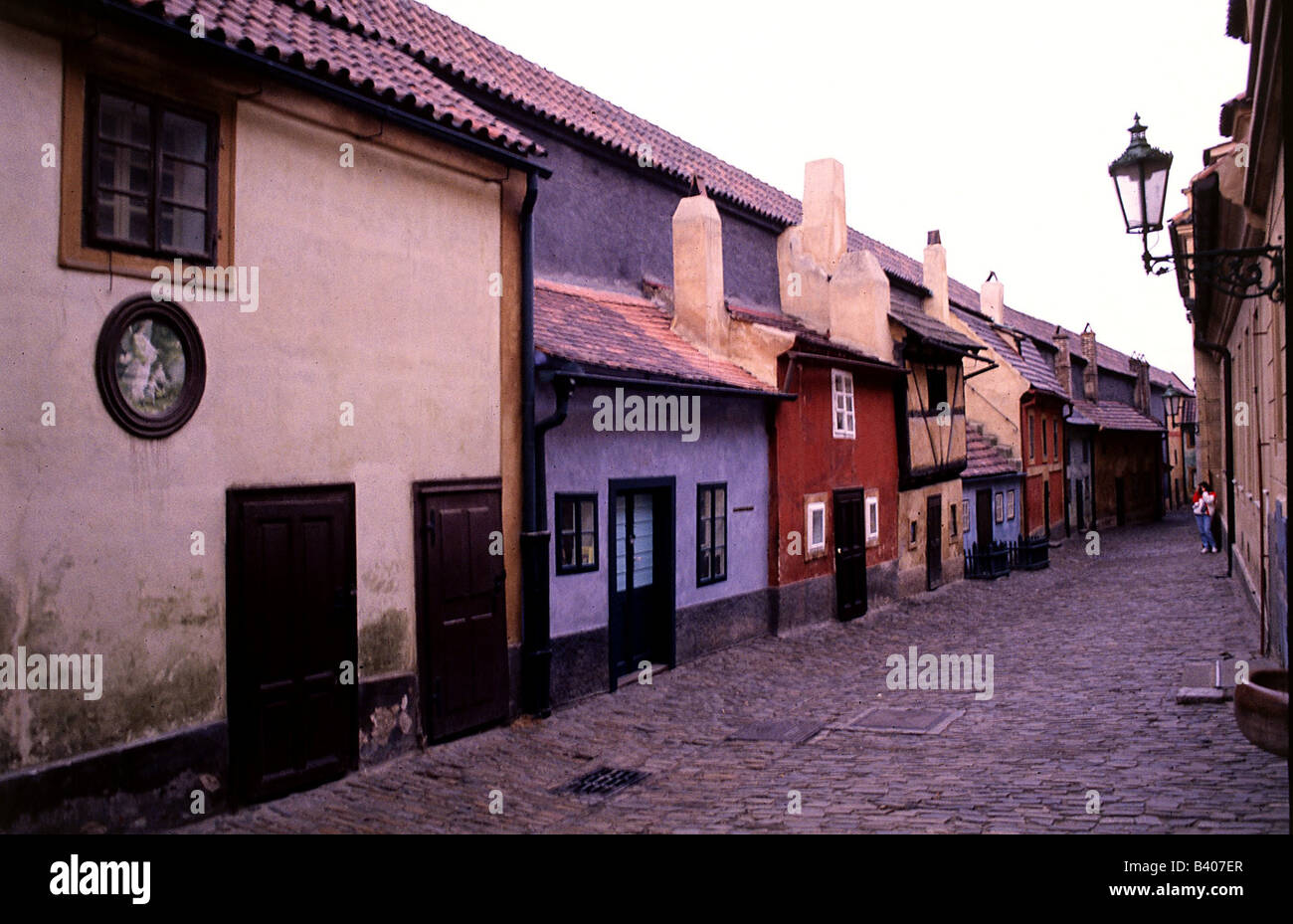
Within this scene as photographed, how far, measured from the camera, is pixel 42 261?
6152mm

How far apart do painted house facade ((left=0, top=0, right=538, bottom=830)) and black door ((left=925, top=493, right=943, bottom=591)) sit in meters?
14.4

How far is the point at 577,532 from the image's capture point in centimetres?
1132

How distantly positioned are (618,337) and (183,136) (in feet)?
21.3

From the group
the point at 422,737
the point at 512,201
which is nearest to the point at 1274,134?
the point at 512,201

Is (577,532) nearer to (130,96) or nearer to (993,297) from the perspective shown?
(130,96)

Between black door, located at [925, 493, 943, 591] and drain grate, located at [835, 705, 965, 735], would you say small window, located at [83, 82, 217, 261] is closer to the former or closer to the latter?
drain grate, located at [835, 705, 965, 735]

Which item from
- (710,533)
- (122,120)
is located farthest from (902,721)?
(122,120)

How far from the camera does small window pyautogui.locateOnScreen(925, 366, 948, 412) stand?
22.4m

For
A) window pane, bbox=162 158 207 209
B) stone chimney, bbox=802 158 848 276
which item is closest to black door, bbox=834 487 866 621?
stone chimney, bbox=802 158 848 276

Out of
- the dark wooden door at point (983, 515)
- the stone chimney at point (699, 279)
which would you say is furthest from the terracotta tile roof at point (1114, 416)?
the stone chimney at point (699, 279)

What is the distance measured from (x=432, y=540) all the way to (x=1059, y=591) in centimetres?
1704

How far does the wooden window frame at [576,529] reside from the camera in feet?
35.8

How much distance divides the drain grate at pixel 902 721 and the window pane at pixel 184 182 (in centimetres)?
748
